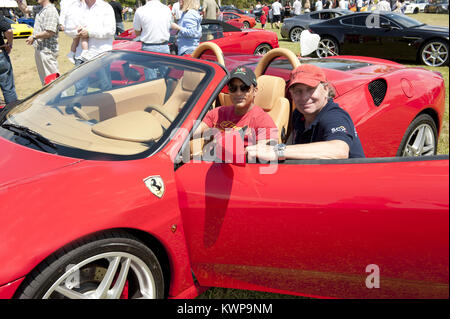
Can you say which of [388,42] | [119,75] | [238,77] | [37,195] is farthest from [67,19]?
[388,42]

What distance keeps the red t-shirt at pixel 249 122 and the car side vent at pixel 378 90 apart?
110cm

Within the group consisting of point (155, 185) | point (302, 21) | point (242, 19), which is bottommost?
point (155, 185)

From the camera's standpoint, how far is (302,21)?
14211 mm

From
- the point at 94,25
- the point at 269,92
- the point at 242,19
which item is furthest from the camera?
the point at 242,19

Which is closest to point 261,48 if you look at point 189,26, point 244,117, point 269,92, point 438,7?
point 189,26

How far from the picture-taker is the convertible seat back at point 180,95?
223 centimetres

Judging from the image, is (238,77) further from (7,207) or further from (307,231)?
(7,207)

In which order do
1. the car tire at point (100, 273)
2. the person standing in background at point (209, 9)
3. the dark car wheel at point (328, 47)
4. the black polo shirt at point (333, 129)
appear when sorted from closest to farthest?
1. the car tire at point (100, 273)
2. the black polo shirt at point (333, 129)
3. the person standing in background at point (209, 9)
4. the dark car wheel at point (328, 47)

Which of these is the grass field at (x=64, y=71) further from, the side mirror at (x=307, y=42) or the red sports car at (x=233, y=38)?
the red sports car at (x=233, y=38)

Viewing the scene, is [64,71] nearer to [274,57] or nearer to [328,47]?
[328,47]

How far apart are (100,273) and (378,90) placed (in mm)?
2504

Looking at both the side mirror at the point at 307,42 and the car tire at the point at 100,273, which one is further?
the side mirror at the point at 307,42

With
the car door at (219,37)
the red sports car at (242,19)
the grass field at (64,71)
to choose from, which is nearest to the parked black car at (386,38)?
the grass field at (64,71)

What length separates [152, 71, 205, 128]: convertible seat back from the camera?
7.30 ft
